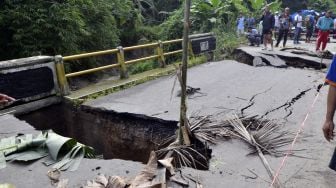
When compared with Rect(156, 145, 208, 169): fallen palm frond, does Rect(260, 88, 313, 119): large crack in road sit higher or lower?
higher

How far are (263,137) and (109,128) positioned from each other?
299 centimetres

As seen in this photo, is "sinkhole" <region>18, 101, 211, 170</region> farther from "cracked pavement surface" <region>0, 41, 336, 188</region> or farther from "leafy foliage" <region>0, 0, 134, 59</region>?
"leafy foliage" <region>0, 0, 134, 59</region>

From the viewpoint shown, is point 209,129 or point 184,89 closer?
point 184,89

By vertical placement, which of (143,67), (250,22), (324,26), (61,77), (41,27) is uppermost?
(41,27)

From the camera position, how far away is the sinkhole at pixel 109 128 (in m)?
5.76

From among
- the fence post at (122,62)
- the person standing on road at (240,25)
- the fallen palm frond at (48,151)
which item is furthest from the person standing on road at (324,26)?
the fallen palm frond at (48,151)

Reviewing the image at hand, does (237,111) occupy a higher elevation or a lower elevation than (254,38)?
lower

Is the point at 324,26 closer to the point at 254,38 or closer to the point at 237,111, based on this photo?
the point at 254,38

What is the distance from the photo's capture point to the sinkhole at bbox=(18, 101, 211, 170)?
5.76 m

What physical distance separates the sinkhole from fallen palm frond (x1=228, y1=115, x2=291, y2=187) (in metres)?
1.09

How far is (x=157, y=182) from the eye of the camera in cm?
341

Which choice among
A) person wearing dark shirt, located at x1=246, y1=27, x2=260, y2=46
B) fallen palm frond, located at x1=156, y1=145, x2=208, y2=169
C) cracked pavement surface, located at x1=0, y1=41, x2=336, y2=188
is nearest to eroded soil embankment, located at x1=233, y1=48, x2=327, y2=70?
cracked pavement surface, located at x1=0, y1=41, x2=336, y2=188

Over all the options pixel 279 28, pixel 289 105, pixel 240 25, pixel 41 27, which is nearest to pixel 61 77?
pixel 41 27

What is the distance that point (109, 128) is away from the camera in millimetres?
6305
